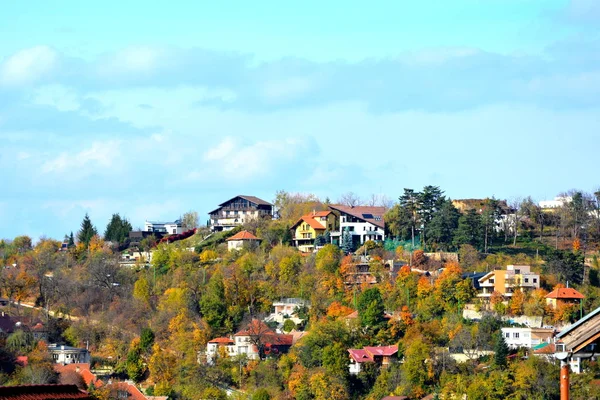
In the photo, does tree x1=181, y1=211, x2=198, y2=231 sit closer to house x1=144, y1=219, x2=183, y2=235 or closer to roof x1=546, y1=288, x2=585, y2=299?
house x1=144, y1=219, x2=183, y2=235

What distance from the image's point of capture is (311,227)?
64.2 m

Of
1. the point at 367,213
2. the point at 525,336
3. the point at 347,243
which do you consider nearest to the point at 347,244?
the point at 347,243

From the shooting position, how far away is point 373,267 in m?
56.5

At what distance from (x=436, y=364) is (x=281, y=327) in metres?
10.4

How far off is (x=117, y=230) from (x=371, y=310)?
88.8 feet

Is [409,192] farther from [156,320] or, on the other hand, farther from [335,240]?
[156,320]

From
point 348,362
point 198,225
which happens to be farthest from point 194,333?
point 198,225

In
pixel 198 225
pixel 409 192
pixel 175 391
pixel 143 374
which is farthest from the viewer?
pixel 198 225

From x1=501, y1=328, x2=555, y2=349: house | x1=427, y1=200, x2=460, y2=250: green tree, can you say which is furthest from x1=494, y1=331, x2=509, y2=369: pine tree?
x1=427, y1=200, x2=460, y2=250: green tree

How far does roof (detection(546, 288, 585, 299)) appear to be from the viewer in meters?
50.1

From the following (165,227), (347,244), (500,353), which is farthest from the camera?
(165,227)

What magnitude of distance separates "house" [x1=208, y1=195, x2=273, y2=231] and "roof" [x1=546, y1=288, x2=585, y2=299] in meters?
24.0

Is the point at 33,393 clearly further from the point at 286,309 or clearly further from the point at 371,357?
the point at 286,309

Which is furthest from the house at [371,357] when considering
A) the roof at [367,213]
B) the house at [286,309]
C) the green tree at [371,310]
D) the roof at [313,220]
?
the roof at [313,220]
